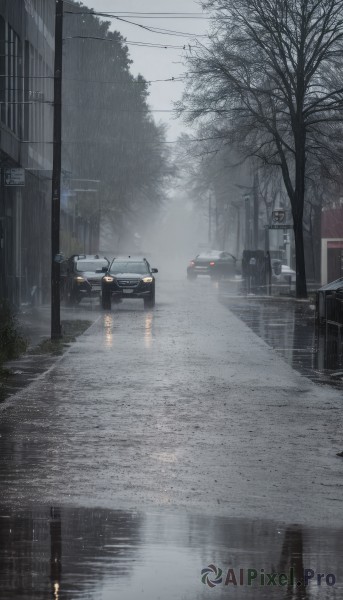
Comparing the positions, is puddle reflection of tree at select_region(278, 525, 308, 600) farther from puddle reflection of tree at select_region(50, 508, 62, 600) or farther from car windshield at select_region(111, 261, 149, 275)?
car windshield at select_region(111, 261, 149, 275)

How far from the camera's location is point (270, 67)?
5244cm

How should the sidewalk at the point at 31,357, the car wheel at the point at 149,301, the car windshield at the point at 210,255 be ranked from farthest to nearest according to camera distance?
the car windshield at the point at 210,255, the car wheel at the point at 149,301, the sidewalk at the point at 31,357

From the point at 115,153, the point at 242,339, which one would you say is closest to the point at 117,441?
the point at 242,339

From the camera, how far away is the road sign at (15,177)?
128 ft

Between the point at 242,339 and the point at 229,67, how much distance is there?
22.2 meters

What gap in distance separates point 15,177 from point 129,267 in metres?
9.37

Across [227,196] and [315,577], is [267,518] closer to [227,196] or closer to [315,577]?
[315,577]

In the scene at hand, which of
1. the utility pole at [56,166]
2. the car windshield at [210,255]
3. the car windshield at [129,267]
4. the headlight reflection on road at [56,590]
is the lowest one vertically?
the headlight reflection on road at [56,590]

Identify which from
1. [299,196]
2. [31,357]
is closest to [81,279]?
[299,196]

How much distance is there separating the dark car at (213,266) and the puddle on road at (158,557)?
7182 centimetres

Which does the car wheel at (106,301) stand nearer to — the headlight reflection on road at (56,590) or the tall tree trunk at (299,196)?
the tall tree trunk at (299,196)

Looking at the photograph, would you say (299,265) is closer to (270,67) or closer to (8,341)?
(270,67)

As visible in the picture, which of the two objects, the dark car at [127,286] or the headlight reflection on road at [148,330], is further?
the dark car at [127,286]

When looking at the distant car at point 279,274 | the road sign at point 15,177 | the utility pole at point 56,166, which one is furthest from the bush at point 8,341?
the distant car at point 279,274
